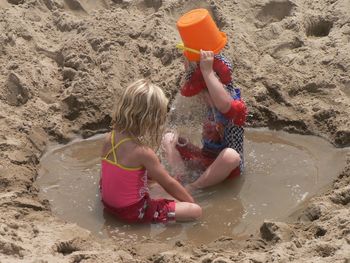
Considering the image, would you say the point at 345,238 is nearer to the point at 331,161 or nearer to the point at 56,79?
the point at 331,161

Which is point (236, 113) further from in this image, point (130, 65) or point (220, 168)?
point (130, 65)

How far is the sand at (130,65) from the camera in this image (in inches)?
168

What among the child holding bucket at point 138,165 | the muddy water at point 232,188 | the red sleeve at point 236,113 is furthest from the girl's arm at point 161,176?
the red sleeve at point 236,113

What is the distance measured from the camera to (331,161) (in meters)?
4.07

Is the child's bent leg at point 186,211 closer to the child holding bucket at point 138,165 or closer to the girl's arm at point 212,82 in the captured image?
the child holding bucket at point 138,165

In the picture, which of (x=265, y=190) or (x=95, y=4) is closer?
(x=265, y=190)

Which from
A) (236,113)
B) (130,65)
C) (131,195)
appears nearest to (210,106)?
(236,113)

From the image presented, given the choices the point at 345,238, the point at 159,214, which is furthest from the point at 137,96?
the point at 345,238

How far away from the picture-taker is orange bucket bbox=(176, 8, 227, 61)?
12.0 feet

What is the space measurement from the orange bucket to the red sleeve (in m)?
0.31

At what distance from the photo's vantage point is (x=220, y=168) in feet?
12.4

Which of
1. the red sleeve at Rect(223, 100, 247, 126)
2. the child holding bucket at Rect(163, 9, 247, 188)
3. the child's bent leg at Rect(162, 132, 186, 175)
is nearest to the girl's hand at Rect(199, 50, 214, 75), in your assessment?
the child holding bucket at Rect(163, 9, 247, 188)

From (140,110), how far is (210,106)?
64 centimetres

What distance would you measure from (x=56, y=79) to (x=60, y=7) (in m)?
0.77
